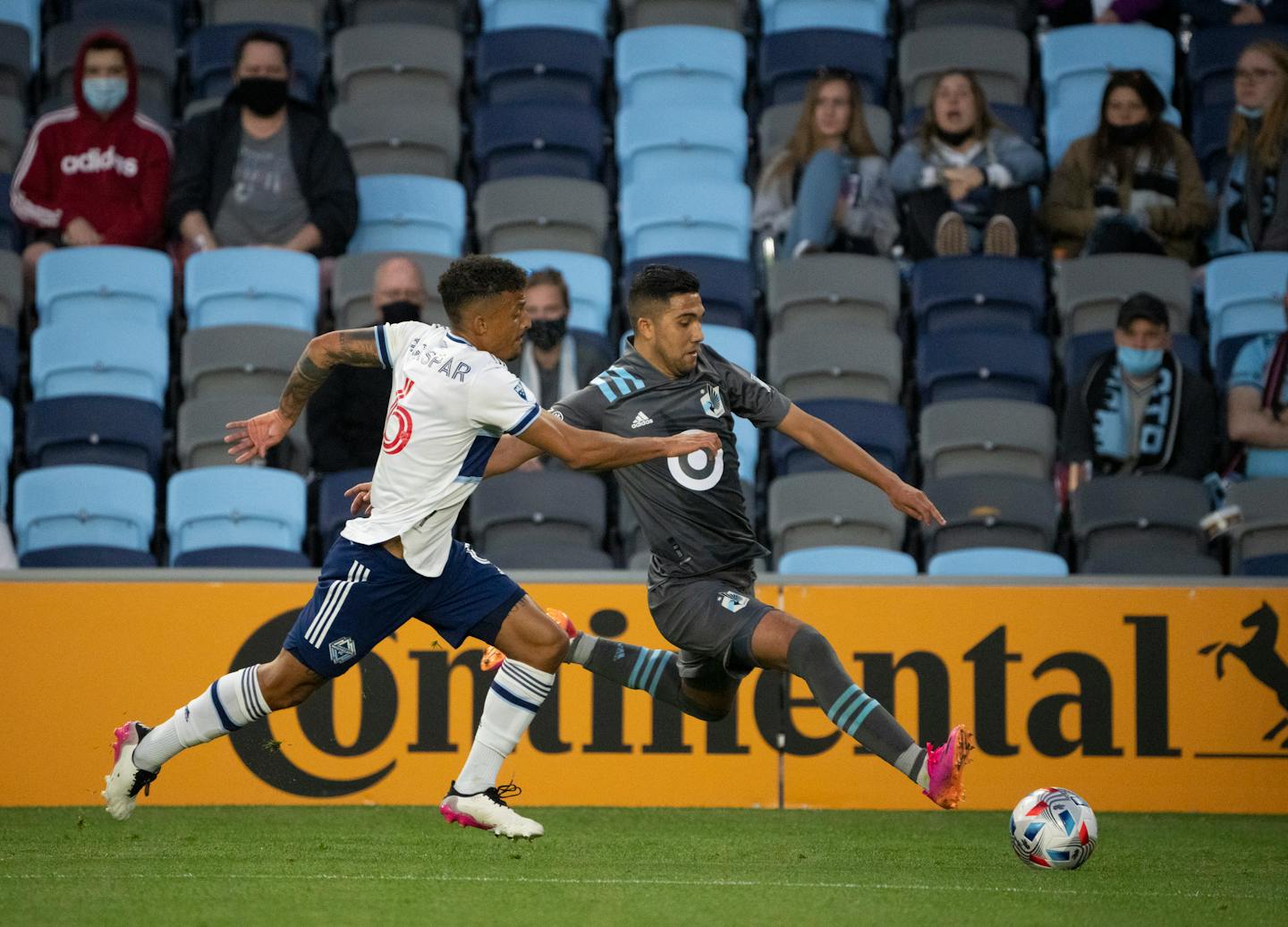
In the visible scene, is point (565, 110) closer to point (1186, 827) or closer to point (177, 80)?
point (177, 80)

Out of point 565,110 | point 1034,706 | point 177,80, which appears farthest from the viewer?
point 177,80

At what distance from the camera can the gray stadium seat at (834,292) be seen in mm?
10141

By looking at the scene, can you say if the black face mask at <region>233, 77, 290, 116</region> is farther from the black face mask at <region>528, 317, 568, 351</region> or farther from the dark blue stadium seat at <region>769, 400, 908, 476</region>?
the dark blue stadium seat at <region>769, 400, 908, 476</region>

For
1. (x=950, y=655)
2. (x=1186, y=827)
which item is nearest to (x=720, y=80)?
(x=950, y=655)

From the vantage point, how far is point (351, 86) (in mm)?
11602

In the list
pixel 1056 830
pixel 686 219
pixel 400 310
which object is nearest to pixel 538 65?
pixel 686 219

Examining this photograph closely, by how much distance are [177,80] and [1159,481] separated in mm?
7107

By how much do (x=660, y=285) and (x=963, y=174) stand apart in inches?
189

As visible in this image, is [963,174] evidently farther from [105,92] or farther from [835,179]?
[105,92]

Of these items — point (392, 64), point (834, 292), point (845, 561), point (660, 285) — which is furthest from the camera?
point (392, 64)

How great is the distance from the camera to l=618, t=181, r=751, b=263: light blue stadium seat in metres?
10.8

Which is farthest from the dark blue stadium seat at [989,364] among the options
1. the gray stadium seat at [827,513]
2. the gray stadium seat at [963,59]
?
the gray stadium seat at [963,59]

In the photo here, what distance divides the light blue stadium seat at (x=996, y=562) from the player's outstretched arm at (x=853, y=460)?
2742mm

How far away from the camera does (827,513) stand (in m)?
9.05
